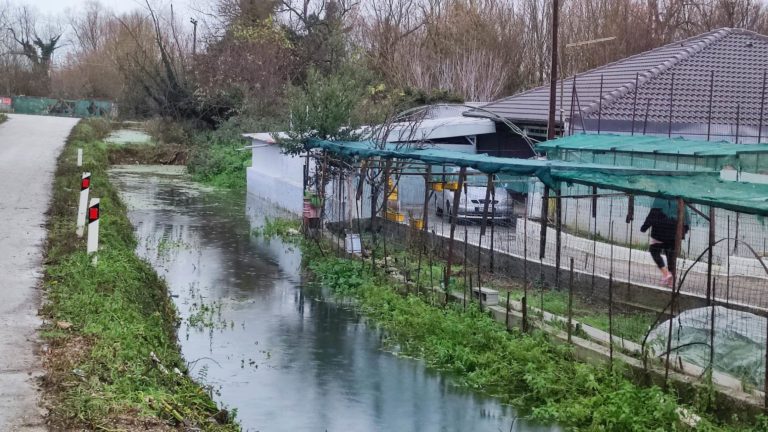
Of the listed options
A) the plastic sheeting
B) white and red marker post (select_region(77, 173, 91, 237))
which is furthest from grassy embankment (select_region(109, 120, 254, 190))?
the plastic sheeting

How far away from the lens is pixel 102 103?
7781cm

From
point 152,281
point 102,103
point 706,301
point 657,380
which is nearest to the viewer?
point 657,380

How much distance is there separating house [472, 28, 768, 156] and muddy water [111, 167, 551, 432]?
30.0 feet

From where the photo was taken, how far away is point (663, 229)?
14.4m

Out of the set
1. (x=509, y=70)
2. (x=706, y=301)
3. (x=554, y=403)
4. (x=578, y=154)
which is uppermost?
(x=509, y=70)

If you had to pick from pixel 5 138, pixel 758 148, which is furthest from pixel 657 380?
pixel 5 138

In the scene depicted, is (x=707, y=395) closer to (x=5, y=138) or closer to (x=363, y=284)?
(x=363, y=284)

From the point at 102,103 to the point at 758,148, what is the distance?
68.1m

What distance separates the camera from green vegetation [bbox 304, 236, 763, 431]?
9537 mm

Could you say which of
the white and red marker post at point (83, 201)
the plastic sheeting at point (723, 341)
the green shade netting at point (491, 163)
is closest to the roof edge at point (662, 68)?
the green shade netting at point (491, 163)

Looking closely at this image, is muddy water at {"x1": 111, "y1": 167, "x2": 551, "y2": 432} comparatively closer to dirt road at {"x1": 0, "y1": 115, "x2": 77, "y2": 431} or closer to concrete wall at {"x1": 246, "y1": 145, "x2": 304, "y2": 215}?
dirt road at {"x1": 0, "y1": 115, "x2": 77, "y2": 431}

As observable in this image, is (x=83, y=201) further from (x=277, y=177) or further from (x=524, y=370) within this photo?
(x=277, y=177)

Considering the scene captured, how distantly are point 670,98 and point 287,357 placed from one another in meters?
16.6

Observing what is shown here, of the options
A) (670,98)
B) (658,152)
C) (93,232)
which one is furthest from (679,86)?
(93,232)
